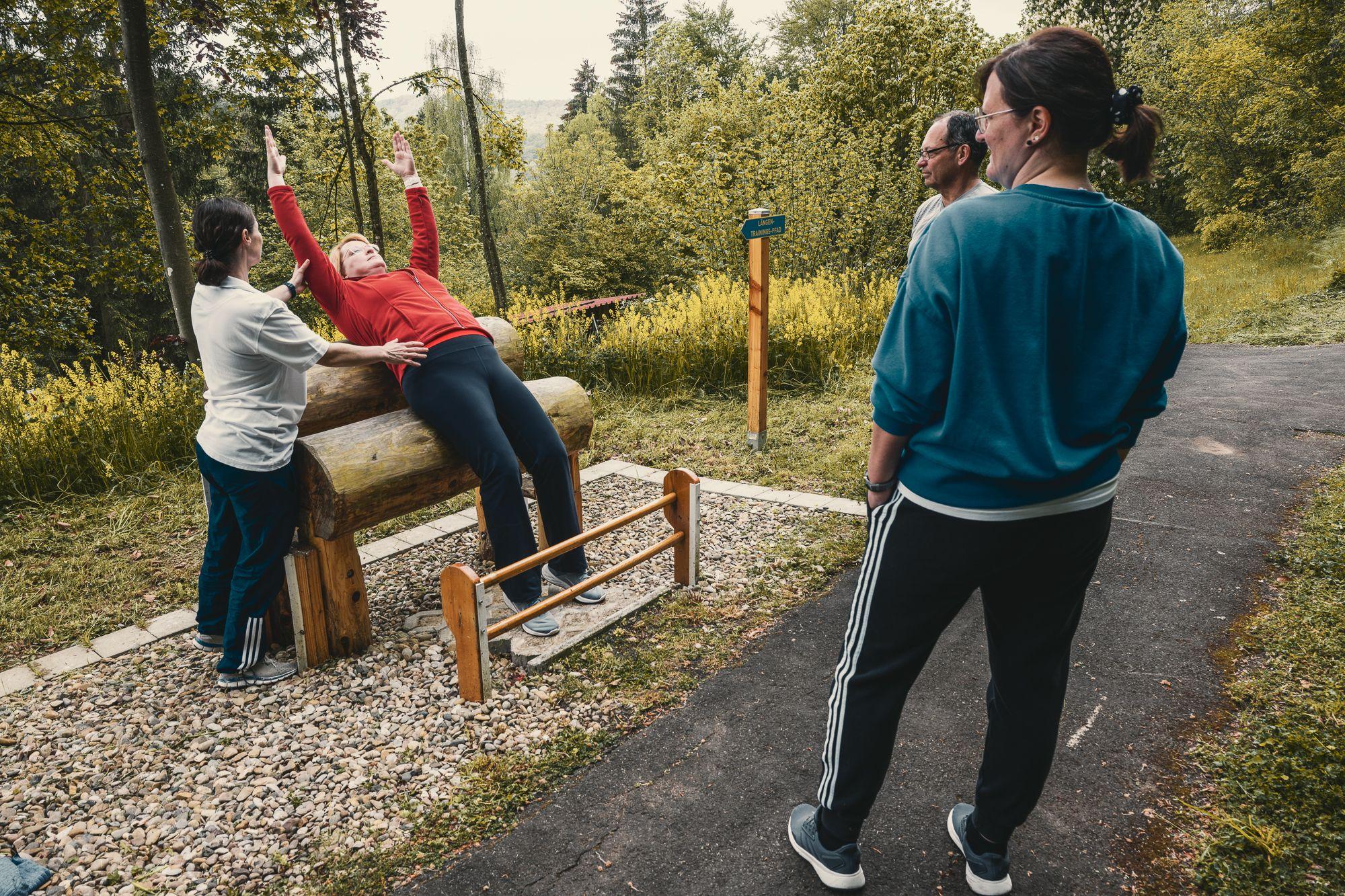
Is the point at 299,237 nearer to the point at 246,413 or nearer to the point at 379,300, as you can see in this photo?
the point at 379,300

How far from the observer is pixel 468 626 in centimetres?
290

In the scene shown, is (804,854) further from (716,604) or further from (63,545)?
(63,545)

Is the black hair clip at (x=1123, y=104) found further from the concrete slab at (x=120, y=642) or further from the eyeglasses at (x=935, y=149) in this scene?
the concrete slab at (x=120, y=642)

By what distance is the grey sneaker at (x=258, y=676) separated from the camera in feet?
10.7

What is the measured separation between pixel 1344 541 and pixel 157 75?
21.8m

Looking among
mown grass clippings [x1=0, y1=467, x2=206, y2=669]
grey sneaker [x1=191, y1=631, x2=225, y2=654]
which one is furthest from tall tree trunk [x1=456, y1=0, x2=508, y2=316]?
grey sneaker [x1=191, y1=631, x2=225, y2=654]

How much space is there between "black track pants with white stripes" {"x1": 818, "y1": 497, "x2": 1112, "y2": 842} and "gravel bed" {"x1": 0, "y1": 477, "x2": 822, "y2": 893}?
4.39ft

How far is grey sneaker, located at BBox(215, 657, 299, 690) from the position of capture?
10.7 ft

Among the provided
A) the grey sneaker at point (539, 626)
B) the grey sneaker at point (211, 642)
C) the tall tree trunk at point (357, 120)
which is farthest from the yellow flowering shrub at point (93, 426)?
the tall tree trunk at point (357, 120)

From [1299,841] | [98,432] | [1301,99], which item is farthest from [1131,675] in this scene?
[1301,99]

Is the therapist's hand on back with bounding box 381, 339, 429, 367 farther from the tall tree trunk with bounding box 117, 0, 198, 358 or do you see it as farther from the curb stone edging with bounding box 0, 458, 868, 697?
the tall tree trunk with bounding box 117, 0, 198, 358

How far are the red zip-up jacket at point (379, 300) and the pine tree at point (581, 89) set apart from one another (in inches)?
1852

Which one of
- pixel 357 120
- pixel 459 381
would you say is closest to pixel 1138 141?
pixel 459 381

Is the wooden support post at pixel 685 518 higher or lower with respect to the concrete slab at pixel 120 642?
higher
